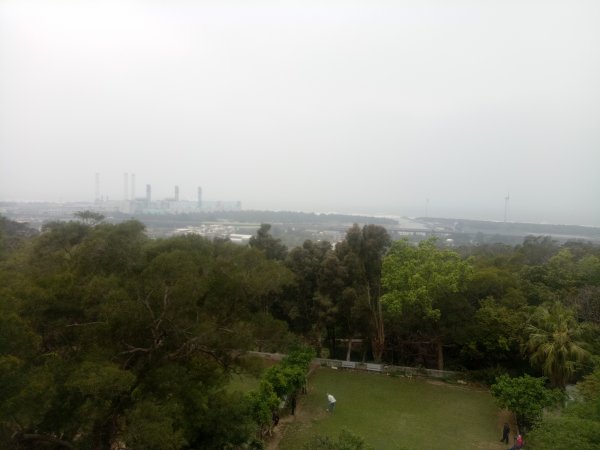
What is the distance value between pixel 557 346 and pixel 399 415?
4.43m

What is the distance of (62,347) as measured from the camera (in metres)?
6.59

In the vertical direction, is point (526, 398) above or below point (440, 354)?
above

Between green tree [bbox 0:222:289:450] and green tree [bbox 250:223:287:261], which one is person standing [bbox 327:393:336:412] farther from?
green tree [bbox 250:223:287:261]

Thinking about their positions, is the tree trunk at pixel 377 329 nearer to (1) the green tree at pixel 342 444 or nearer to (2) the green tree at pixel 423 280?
(2) the green tree at pixel 423 280

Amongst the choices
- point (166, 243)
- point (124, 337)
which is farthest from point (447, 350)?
point (124, 337)

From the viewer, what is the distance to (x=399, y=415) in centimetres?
1017

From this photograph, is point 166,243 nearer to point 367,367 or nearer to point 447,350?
point 367,367

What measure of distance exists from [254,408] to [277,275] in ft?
11.4

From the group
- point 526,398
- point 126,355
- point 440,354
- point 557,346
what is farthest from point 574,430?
point 440,354

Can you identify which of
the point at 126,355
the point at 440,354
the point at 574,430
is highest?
the point at 126,355

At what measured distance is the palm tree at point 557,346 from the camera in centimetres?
1007

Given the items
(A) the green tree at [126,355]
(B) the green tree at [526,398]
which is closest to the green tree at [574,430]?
(B) the green tree at [526,398]

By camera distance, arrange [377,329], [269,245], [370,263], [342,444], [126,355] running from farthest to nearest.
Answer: [269,245], [370,263], [377,329], [126,355], [342,444]

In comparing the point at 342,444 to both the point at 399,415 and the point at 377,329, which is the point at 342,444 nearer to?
the point at 399,415
